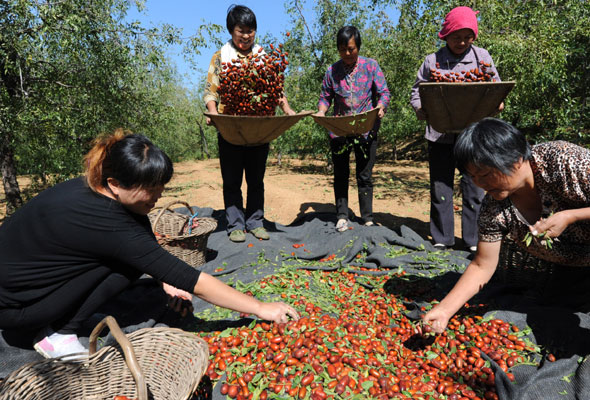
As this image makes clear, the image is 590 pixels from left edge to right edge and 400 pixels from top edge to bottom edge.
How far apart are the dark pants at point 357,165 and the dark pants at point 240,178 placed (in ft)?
2.99

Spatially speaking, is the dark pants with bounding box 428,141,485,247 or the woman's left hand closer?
the woman's left hand

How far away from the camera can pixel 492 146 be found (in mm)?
1876

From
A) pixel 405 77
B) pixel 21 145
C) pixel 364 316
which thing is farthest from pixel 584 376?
pixel 21 145

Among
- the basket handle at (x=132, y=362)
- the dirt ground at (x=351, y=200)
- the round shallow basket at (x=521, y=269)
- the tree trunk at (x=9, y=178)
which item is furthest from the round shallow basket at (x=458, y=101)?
the tree trunk at (x=9, y=178)

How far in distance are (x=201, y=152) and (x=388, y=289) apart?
2671 cm

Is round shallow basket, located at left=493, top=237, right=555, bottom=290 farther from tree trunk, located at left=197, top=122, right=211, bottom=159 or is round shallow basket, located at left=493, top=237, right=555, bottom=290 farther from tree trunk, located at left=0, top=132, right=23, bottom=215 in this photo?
tree trunk, located at left=197, top=122, right=211, bottom=159

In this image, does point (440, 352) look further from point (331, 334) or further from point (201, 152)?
point (201, 152)

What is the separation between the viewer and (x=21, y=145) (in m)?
6.41

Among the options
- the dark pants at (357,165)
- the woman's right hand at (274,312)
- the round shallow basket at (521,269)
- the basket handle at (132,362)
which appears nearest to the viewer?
the basket handle at (132,362)

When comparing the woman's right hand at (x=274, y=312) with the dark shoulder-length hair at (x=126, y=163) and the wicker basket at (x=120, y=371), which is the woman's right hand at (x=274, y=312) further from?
the dark shoulder-length hair at (x=126, y=163)

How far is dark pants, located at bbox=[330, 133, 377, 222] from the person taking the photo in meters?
4.45

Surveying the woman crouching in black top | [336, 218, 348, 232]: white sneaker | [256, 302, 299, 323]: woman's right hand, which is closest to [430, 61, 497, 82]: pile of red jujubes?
[336, 218, 348, 232]: white sneaker

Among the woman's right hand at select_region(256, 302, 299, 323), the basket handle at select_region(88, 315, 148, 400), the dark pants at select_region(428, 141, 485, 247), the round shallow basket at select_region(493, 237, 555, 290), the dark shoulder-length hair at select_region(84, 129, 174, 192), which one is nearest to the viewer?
the basket handle at select_region(88, 315, 148, 400)

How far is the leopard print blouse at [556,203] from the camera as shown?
2037 millimetres
